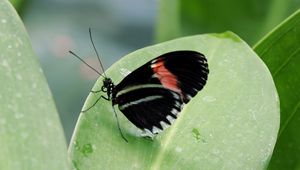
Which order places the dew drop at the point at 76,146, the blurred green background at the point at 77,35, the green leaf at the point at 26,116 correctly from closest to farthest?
the green leaf at the point at 26,116
the dew drop at the point at 76,146
the blurred green background at the point at 77,35

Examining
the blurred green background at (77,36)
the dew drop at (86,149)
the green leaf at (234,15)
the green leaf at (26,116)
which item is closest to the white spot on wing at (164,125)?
the dew drop at (86,149)

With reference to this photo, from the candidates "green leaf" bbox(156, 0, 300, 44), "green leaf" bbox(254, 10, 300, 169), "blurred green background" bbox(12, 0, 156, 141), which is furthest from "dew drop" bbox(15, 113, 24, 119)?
"blurred green background" bbox(12, 0, 156, 141)

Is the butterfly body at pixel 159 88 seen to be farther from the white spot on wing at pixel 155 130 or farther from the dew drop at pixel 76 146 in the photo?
the dew drop at pixel 76 146

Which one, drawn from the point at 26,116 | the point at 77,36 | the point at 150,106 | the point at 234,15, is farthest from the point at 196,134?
the point at 77,36

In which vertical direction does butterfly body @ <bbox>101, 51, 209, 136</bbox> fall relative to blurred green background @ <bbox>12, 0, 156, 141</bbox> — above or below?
above

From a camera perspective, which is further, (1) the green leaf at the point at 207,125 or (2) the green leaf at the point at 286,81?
(2) the green leaf at the point at 286,81

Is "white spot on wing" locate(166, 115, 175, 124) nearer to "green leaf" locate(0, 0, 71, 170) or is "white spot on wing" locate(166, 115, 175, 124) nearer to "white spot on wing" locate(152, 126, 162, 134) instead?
"white spot on wing" locate(152, 126, 162, 134)

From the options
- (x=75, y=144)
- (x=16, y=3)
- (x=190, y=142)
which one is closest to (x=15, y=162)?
(x=75, y=144)
